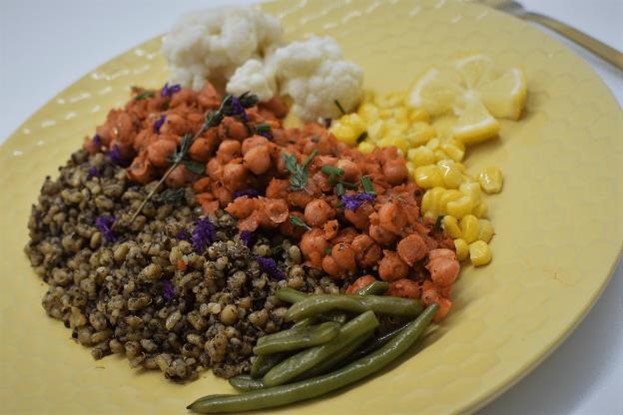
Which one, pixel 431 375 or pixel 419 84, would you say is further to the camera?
pixel 419 84

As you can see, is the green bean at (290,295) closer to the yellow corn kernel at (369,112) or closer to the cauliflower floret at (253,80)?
the yellow corn kernel at (369,112)

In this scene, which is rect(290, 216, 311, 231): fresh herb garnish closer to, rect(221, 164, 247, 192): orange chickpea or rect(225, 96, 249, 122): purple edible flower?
rect(221, 164, 247, 192): orange chickpea

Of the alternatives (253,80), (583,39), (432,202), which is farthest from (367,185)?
(583,39)

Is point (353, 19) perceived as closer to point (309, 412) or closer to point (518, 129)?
point (518, 129)

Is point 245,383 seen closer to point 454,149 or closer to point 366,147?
point 366,147

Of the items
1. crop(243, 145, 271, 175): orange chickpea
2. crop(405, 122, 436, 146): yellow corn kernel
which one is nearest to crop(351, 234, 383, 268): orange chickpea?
crop(243, 145, 271, 175): orange chickpea

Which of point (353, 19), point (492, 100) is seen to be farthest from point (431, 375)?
point (353, 19)
